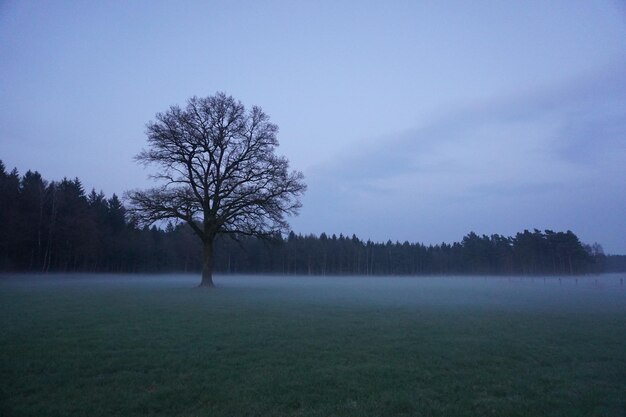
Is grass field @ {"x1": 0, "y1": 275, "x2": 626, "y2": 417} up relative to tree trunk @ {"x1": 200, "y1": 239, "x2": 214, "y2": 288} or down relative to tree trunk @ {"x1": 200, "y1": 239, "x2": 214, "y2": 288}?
down

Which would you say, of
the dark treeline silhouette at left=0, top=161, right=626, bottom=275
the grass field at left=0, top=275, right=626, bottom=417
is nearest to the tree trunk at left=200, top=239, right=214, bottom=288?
the dark treeline silhouette at left=0, top=161, right=626, bottom=275

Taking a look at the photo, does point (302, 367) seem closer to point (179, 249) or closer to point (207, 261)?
point (207, 261)

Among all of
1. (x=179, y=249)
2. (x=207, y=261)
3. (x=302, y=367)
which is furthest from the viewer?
(x=179, y=249)

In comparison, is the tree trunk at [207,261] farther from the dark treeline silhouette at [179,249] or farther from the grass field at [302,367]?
the grass field at [302,367]

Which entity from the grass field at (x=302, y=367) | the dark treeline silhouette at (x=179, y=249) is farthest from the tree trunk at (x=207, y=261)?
the grass field at (x=302, y=367)

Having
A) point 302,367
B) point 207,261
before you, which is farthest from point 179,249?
point 302,367

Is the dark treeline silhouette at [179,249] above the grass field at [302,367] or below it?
above

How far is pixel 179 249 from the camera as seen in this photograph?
122m

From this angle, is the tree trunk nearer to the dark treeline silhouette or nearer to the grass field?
the dark treeline silhouette

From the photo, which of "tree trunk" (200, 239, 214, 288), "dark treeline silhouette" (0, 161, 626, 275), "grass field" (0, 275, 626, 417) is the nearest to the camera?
"grass field" (0, 275, 626, 417)

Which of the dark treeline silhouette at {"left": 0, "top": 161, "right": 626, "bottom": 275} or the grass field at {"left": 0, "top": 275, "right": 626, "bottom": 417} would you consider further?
the dark treeline silhouette at {"left": 0, "top": 161, "right": 626, "bottom": 275}

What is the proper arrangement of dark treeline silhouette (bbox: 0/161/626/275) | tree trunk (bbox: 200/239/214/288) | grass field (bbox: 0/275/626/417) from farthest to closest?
dark treeline silhouette (bbox: 0/161/626/275) < tree trunk (bbox: 200/239/214/288) < grass field (bbox: 0/275/626/417)

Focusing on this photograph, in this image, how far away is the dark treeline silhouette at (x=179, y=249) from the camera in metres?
65.1

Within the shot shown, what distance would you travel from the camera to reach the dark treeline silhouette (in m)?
65.1
